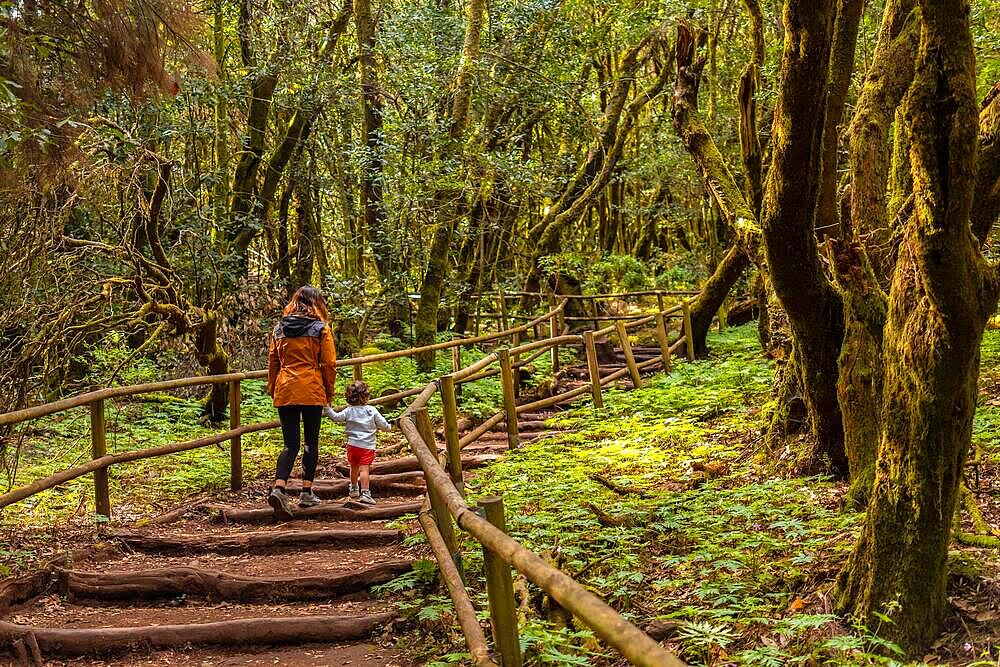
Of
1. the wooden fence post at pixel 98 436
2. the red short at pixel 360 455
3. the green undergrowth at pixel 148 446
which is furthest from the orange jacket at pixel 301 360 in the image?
the green undergrowth at pixel 148 446

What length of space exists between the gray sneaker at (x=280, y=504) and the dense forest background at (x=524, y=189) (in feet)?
9.10

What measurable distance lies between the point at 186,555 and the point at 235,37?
474 inches

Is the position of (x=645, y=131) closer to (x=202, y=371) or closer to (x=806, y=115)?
(x=202, y=371)

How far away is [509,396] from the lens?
30.6 ft

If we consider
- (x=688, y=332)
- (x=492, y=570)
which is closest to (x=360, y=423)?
(x=492, y=570)

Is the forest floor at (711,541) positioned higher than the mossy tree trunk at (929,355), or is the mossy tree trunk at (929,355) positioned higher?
the mossy tree trunk at (929,355)

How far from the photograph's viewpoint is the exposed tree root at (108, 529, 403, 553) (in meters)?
6.11

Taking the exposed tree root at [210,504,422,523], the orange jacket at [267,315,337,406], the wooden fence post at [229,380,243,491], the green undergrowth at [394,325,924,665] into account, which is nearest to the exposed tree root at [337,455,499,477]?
the green undergrowth at [394,325,924,665]

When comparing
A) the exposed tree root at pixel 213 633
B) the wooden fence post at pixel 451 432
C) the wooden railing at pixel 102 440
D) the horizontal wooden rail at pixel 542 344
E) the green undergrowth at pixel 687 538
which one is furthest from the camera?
the horizontal wooden rail at pixel 542 344

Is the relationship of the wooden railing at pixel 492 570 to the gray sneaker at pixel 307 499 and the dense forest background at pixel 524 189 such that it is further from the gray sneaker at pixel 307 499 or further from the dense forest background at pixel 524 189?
the dense forest background at pixel 524 189

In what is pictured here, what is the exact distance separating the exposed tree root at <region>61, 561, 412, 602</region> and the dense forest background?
2825mm

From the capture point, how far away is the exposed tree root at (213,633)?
4.42m

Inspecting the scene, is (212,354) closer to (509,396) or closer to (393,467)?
(393,467)

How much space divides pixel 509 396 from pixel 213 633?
5.10 m
